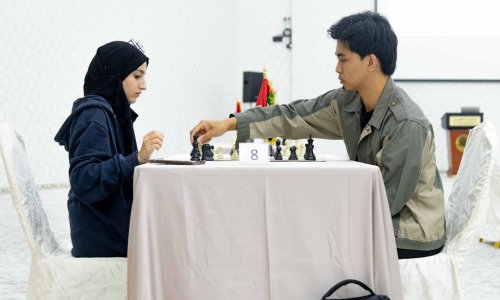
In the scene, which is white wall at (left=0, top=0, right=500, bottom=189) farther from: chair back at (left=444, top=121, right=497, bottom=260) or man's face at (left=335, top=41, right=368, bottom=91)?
chair back at (left=444, top=121, right=497, bottom=260)

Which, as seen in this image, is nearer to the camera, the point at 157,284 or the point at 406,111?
the point at 157,284

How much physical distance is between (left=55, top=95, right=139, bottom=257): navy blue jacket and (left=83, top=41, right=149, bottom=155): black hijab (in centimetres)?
12

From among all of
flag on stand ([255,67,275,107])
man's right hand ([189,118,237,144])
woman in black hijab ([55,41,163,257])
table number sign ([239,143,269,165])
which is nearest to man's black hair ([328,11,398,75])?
man's right hand ([189,118,237,144])

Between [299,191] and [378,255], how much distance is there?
0.25 m

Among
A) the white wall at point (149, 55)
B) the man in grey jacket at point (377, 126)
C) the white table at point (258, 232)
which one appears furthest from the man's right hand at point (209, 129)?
the white wall at point (149, 55)

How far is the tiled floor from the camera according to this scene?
9.30ft

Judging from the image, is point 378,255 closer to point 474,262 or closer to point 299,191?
point 299,191

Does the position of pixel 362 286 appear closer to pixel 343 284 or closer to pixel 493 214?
pixel 343 284

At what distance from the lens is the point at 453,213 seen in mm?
2033

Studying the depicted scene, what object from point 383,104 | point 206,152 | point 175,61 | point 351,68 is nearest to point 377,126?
point 383,104

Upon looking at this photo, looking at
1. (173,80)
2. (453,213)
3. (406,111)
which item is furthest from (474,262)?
(173,80)

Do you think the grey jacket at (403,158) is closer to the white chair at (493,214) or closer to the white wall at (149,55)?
the white chair at (493,214)

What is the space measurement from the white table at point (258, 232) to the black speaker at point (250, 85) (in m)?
6.23

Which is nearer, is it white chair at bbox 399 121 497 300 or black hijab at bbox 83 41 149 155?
white chair at bbox 399 121 497 300
